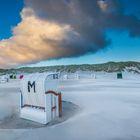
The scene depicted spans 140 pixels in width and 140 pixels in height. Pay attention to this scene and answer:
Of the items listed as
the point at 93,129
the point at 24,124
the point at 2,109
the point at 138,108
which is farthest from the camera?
the point at 2,109

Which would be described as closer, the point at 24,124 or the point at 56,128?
the point at 56,128

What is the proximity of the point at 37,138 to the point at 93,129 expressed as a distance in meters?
1.47

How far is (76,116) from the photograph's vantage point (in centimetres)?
775

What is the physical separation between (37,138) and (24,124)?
162 centimetres

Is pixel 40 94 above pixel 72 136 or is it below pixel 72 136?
above

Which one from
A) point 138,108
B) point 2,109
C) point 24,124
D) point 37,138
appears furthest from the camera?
point 2,109

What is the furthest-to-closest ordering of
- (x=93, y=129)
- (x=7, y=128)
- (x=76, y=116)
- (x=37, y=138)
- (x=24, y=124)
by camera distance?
1. (x=76, y=116)
2. (x=24, y=124)
3. (x=7, y=128)
4. (x=93, y=129)
5. (x=37, y=138)

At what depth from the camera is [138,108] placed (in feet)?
28.9

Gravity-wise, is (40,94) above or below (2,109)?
above

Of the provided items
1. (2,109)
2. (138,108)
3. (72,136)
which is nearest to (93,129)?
(72,136)

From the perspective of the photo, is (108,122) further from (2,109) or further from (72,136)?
(2,109)

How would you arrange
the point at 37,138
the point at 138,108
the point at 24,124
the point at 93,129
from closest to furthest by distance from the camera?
the point at 37,138
the point at 93,129
the point at 24,124
the point at 138,108

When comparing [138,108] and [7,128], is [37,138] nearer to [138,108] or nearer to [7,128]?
[7,128]

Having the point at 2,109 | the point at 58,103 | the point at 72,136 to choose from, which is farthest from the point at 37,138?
the point at 2,109
